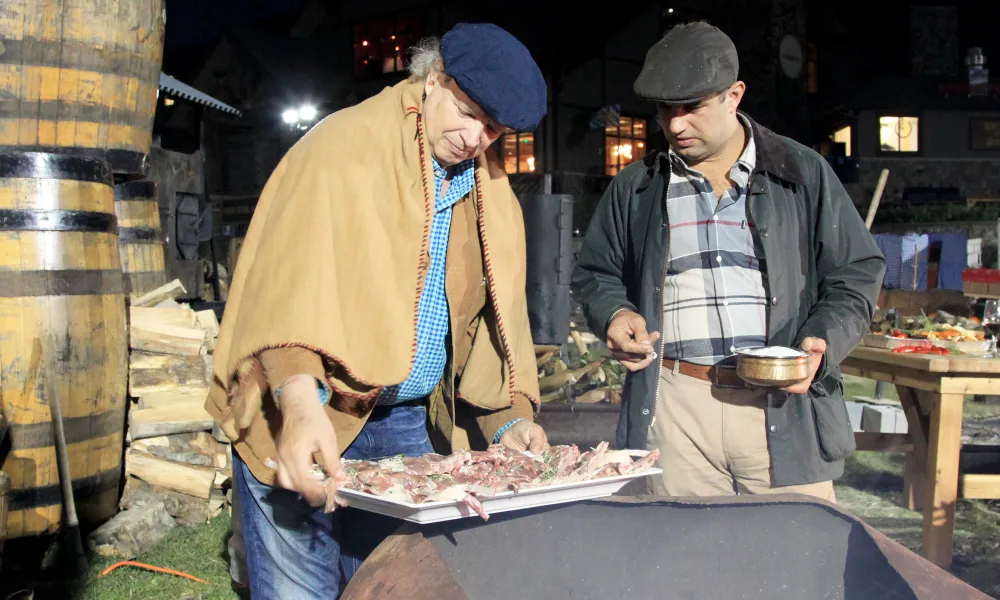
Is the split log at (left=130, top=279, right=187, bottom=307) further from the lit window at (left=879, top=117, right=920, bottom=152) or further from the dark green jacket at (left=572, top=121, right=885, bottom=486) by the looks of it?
the lit window at (left=879, top=117, right=920, bottom=152)

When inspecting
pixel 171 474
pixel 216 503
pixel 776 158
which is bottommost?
pixel 216 503

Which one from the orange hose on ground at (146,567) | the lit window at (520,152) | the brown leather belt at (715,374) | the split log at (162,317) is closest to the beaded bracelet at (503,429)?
the brown leather belt at (715,374)

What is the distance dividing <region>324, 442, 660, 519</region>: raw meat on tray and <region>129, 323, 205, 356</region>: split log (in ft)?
10.8

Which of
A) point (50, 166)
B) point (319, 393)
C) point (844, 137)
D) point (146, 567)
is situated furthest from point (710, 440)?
point (844, 137)

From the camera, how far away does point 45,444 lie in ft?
13.1

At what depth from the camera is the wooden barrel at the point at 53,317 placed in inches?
152

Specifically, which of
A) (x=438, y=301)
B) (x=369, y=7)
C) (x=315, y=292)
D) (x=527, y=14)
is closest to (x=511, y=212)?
(x=438, y=301)

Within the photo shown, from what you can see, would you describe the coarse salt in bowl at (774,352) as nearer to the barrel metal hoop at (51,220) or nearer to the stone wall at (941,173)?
the barrel metal hoop at (51,220)

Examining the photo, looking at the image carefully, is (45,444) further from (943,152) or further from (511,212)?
(943,152)

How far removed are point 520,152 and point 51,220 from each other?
1731cm

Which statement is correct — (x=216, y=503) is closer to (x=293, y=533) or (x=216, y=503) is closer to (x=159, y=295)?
(x=159, y=295)

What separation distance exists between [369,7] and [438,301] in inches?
848

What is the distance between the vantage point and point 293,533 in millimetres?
1987

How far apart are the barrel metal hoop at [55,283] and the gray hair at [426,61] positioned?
257cm
